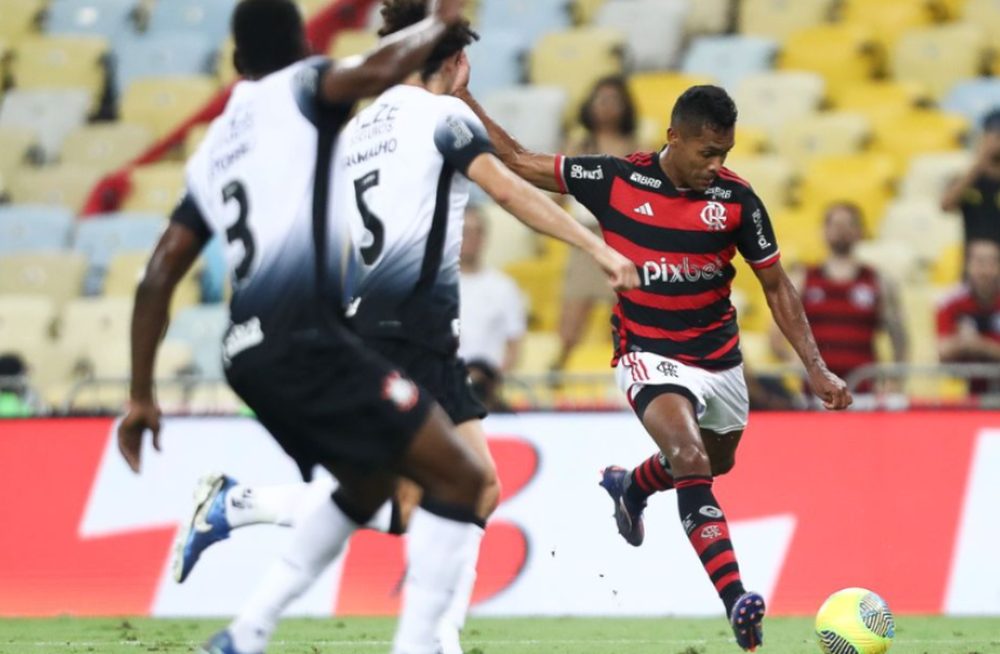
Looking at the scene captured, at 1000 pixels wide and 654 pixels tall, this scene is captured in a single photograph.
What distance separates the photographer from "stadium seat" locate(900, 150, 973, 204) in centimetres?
1513

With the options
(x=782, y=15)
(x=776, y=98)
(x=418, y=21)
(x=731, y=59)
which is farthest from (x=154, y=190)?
(x=418, y=21)

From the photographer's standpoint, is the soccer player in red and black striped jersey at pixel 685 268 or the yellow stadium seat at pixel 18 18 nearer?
the soccer player in red and black striped jersey at pixel 685 268

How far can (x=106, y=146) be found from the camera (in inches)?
725

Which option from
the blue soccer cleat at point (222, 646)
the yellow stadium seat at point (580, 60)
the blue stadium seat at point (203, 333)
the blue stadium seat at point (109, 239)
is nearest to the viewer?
the blue soccer cleat at point (222, 646)

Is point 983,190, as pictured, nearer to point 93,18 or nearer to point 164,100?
point 164,100

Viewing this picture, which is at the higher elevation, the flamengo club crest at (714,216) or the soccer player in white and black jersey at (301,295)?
the soccer player in white and black jersey at (301,295)

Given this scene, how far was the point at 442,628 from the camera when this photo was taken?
7637 millimetres

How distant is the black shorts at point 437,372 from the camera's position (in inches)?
291

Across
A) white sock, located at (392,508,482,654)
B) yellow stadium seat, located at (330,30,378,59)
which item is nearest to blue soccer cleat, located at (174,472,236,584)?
white sock, located at (392,508,482,654)

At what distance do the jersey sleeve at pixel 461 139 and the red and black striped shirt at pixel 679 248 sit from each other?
160 centimetres

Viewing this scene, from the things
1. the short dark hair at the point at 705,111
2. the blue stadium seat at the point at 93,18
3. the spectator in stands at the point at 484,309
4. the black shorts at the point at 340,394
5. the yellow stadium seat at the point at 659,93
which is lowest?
the blue stadium seat at the point at 93,18

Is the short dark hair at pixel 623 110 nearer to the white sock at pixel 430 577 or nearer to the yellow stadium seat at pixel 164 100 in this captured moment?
the yellow stadium seat at pixel 164 100

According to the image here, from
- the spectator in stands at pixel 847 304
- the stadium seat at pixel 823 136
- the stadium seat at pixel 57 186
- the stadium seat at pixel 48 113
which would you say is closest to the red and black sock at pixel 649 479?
the spectator in stands at pixel 847 304

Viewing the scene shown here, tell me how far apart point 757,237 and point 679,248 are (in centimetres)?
34
